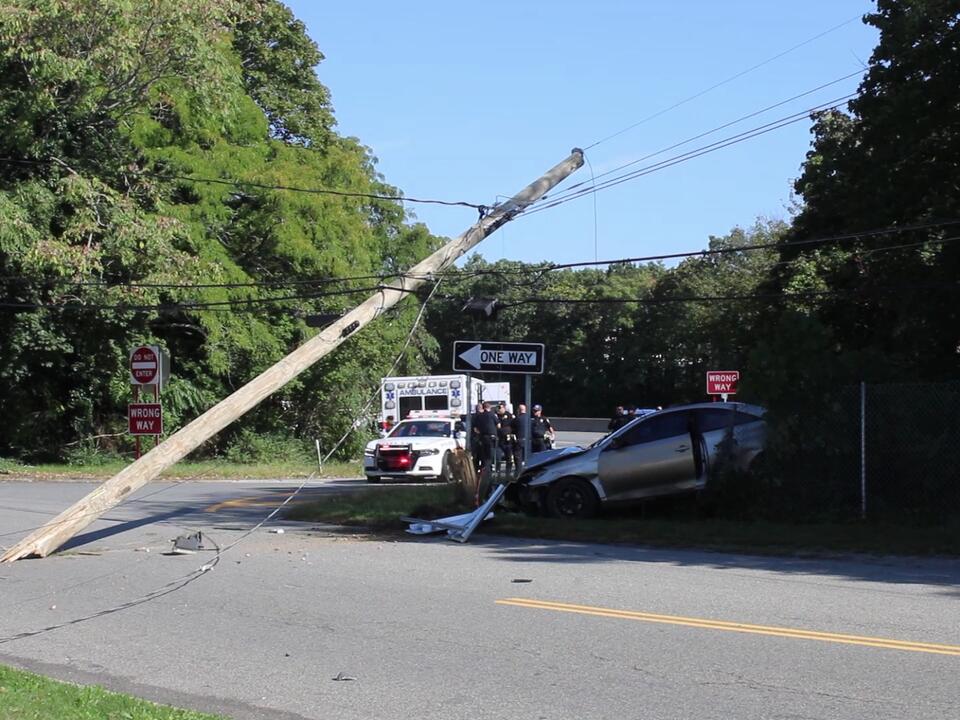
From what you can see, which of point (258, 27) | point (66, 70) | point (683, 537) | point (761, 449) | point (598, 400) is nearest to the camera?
point (683, 537)

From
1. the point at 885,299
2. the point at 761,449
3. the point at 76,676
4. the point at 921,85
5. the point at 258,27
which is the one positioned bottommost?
the point at 76,676

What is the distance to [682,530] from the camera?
47.6ft

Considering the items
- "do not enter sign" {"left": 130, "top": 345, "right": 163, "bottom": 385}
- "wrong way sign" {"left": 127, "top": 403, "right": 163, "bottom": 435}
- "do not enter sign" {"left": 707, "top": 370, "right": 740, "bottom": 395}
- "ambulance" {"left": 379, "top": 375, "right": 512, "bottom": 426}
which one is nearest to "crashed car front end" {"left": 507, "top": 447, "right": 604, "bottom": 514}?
"wrong way sign" {"left": 127, "top": 403, "right": 163, "bottom": 435}

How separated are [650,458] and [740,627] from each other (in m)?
7.18

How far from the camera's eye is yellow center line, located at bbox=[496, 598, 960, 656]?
311 inches

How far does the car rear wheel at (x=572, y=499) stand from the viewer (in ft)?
53.0

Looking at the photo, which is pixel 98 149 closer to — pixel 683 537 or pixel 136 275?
pixel 136 275

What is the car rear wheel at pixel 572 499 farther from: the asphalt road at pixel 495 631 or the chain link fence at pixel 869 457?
the chain link fence at pixel 869 457

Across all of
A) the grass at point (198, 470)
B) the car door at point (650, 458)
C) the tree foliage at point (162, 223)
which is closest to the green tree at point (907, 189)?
the car door at point (650, 458)

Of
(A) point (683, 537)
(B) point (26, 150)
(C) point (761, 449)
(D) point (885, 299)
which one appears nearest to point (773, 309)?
(D) point (885, 299)

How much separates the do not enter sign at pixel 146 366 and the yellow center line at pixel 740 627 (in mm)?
16105

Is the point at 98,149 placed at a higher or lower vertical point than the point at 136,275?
higher

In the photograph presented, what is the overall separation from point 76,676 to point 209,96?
21208 mm

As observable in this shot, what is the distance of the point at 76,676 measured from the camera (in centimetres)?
780
